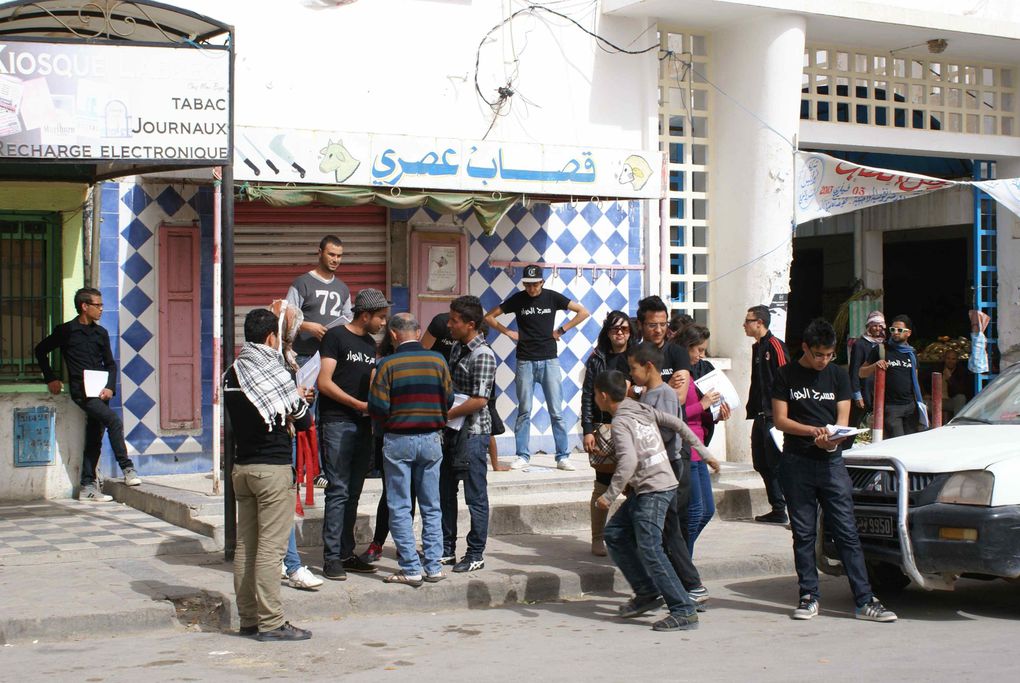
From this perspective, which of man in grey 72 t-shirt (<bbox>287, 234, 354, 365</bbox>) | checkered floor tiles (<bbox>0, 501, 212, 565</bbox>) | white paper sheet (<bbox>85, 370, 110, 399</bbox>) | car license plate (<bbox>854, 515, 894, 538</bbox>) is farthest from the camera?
white paper sheet (<bbox>85, 370, 110, 399</bbox>)

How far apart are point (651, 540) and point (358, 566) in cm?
229

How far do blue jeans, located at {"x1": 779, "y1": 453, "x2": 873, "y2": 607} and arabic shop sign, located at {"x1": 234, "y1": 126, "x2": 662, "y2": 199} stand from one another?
473 centimetres

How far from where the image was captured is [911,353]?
1224 centimetres

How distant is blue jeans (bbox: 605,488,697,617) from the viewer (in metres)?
7.45

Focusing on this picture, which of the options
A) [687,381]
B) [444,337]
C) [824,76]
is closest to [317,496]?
→ [444,337]

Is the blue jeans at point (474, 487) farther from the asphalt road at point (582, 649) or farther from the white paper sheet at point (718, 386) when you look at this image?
the white paper sheet at point (718, 386)

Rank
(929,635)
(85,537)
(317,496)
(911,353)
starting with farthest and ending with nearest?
(911,353) → (317,496) → (85,537) → (929,635)

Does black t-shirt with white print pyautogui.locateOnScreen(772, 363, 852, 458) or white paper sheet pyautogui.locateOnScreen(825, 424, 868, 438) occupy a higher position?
black t-shirt with white print pyautogui.locateOnScreen(772, 363, 852, 458)

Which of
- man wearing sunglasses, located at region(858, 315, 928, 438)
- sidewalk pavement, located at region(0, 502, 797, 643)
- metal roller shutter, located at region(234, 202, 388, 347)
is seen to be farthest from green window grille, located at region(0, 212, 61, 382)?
man wearing sunglasses, located at region(858, 315, 928, 438)

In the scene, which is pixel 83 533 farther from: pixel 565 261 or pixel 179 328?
pixel 565 261

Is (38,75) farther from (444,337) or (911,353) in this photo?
(911,353)

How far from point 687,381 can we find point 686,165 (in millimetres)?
5894

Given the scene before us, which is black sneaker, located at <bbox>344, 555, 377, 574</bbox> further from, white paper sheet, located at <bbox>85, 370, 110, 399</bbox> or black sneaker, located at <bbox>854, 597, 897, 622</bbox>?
white paper sheet, located at <bbox>85, 370, 110, 399</bbox>

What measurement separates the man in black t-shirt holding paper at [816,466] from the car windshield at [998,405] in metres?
1.41
